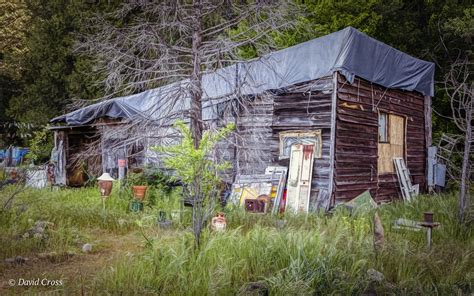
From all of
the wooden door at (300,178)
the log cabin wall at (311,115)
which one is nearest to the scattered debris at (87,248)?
the wooden door at (300,178)

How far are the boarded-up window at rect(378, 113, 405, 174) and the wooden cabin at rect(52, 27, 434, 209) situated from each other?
3 centimetres

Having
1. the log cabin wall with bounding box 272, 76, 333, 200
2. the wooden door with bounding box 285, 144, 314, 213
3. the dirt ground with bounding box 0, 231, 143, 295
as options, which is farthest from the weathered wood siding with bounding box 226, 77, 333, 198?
the dirt ground with bounding box 0, 231, 143, 295

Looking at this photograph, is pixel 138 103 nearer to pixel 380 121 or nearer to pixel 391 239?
pixel 380 121

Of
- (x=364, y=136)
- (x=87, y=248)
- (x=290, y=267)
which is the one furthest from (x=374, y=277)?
(x=364, y=136)

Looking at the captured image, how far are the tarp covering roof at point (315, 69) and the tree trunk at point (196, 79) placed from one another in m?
0.26

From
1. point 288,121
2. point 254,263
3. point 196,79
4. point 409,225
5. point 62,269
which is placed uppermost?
point 196,79

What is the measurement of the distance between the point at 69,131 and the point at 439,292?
15078 millimetres

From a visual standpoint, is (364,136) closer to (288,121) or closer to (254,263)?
(288,121)

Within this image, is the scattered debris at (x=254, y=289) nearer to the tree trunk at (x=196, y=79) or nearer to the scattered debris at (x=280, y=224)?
the scattered debris at (x=280, y=224)

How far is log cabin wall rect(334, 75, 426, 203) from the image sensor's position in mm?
9195

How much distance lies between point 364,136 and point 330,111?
1339 millimetres

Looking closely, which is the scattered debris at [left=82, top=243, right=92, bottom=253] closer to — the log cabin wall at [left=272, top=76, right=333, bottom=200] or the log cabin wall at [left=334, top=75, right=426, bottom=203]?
the log cabin wall at [left=272, top=76, right=333, bottom=200]

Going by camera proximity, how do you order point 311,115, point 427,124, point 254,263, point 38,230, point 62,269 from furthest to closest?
1. point 427,124
2. point 311,115
3. point 38,230
4. point 62,269
5. point 254,263

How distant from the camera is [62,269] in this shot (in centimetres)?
492
